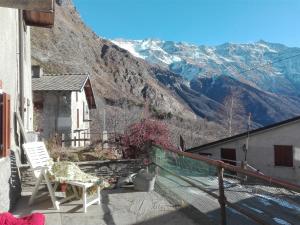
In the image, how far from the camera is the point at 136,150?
998cm

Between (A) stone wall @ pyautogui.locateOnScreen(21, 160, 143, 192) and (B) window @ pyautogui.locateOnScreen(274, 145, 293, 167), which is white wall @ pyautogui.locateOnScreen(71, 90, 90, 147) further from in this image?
(A) stone wall @ pyautogui.locateOnScreen(21, 160, 143, 192)

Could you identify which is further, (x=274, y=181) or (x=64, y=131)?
(x=64, y=131)

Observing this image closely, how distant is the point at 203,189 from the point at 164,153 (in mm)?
1895

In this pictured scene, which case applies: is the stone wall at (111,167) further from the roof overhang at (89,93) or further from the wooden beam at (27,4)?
the roof overhang at (89,93)

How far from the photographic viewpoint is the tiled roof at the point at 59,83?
2223 cm

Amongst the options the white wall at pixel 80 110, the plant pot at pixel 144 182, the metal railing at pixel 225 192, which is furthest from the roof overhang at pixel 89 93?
the metal railing at pixel 225 192

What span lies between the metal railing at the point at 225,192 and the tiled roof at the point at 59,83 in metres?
15.6

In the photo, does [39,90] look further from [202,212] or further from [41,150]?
[202,212]

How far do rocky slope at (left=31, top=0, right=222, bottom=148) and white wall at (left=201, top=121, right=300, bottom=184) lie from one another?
3143cm

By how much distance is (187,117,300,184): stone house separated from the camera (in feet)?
75.8

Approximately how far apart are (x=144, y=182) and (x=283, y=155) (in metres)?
17.5

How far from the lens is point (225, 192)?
5406 mm

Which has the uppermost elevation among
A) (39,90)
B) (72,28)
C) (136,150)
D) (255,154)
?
(72,28)

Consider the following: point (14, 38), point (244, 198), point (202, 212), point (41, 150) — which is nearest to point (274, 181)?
point (244, 198)
